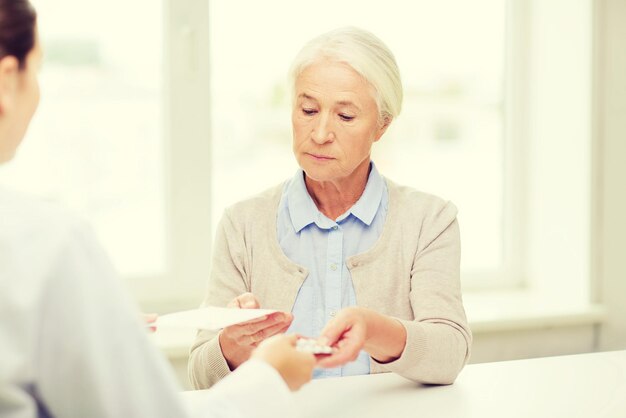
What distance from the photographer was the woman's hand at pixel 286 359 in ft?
3.59

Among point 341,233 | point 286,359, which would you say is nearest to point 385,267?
point 341,233

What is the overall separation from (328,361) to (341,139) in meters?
0.58

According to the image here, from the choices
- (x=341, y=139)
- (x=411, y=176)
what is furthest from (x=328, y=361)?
(x=411, y=176)

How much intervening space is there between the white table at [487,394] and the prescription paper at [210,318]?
0.15m

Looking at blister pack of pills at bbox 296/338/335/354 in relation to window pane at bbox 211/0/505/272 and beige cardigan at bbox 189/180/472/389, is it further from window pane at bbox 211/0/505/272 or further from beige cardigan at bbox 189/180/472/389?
window pane at bbox 211/0/505/272

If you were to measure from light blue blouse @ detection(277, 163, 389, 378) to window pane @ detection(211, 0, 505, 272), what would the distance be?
38.9 inches

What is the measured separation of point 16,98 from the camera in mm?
868

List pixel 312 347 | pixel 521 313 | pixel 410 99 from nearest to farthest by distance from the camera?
pixel 312 347, pixel 521 313, pixel 410 99

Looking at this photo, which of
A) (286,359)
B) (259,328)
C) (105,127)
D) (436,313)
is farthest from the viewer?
(105,127)

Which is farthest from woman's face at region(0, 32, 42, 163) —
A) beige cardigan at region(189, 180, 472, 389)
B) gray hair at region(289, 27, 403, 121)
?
gray hair at region(289, 27, 403, 121)

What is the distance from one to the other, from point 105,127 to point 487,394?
163cm

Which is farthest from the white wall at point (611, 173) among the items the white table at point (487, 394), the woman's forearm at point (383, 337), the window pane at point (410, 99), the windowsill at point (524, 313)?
the woman's forearm at point (383, 337)

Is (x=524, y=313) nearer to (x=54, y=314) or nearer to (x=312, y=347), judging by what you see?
(x=312, y=347)

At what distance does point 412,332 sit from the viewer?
1607 mm
